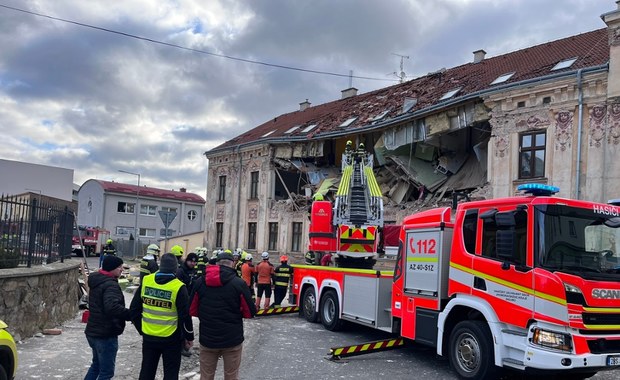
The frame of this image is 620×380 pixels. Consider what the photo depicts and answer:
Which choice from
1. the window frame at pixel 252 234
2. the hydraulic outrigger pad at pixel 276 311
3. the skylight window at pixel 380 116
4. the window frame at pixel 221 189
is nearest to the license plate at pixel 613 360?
the hydraulic outrigger pad at pixel 276 311

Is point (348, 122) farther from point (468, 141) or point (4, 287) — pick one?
point (4, 287)

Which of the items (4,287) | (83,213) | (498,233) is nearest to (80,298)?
(4,287)

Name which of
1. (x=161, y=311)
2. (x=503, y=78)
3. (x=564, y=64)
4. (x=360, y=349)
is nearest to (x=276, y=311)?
(x=360, y=349)

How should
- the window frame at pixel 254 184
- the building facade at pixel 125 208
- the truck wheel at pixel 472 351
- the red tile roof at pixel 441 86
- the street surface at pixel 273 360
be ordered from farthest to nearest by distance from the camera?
the building facade at pixel 125 208
the window frame at pixel 254 184
the red tile roof at pixel 441 86
the street surface at pixel 273 360
the truck wheel at pixel 472 351

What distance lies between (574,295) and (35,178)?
157 feet

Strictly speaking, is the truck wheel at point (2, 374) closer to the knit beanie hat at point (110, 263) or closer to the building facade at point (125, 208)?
the knit beanie hat at point (110, 263)

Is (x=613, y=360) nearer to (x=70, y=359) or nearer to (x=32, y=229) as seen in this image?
(x=70, y=359)

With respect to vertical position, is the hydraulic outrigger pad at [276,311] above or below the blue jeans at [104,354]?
below

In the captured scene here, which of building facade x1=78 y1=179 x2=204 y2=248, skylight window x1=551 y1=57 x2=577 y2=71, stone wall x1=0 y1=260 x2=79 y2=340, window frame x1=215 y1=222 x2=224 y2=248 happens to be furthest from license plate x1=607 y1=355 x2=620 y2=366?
building facade x1=78 y1=179 x2=204 y2=248

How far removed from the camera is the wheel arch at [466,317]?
7.05 metres

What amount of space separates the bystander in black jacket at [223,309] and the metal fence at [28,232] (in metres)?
5.08

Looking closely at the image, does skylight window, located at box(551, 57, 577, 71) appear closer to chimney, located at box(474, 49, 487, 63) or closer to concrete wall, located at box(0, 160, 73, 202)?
chimney, located at box(474, 49, 487, 63)

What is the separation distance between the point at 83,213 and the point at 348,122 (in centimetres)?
4254

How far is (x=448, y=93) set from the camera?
2139cm
